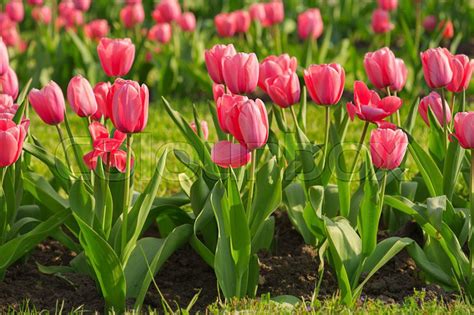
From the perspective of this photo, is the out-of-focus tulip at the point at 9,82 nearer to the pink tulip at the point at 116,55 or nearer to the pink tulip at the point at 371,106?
the pink tulip at the point at 116,55

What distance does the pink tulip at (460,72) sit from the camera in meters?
3.26

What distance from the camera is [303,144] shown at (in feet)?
11.1

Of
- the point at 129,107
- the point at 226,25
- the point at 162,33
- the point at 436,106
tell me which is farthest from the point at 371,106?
the point at 162,33

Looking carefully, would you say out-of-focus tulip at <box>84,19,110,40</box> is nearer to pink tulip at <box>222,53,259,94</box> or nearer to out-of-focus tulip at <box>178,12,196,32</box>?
out-of-focus tulip at <box>178,12,196,32</box>

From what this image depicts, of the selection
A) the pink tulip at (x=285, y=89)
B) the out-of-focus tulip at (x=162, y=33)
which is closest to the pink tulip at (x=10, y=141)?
the pink tulip at (x=285, y=89)

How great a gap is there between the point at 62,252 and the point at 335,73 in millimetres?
1318

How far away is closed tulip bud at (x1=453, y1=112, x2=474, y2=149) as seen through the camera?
9.18ft

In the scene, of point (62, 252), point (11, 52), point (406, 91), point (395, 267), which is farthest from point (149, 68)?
point (395, 267)

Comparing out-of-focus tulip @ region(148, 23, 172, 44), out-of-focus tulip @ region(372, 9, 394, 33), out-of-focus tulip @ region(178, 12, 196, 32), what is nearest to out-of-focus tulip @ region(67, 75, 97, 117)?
out-of-focus tulip @ region(148, 23, 172, 44)

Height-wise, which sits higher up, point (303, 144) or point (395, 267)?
point (303, 144)

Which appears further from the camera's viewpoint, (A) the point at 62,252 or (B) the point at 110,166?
(A) the point at 62,252

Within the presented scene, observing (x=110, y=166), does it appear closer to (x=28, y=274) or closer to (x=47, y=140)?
(x=28, y=274)

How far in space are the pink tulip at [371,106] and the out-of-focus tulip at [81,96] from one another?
34.6 inches

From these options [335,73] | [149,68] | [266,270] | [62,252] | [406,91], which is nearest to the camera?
[335,73]
